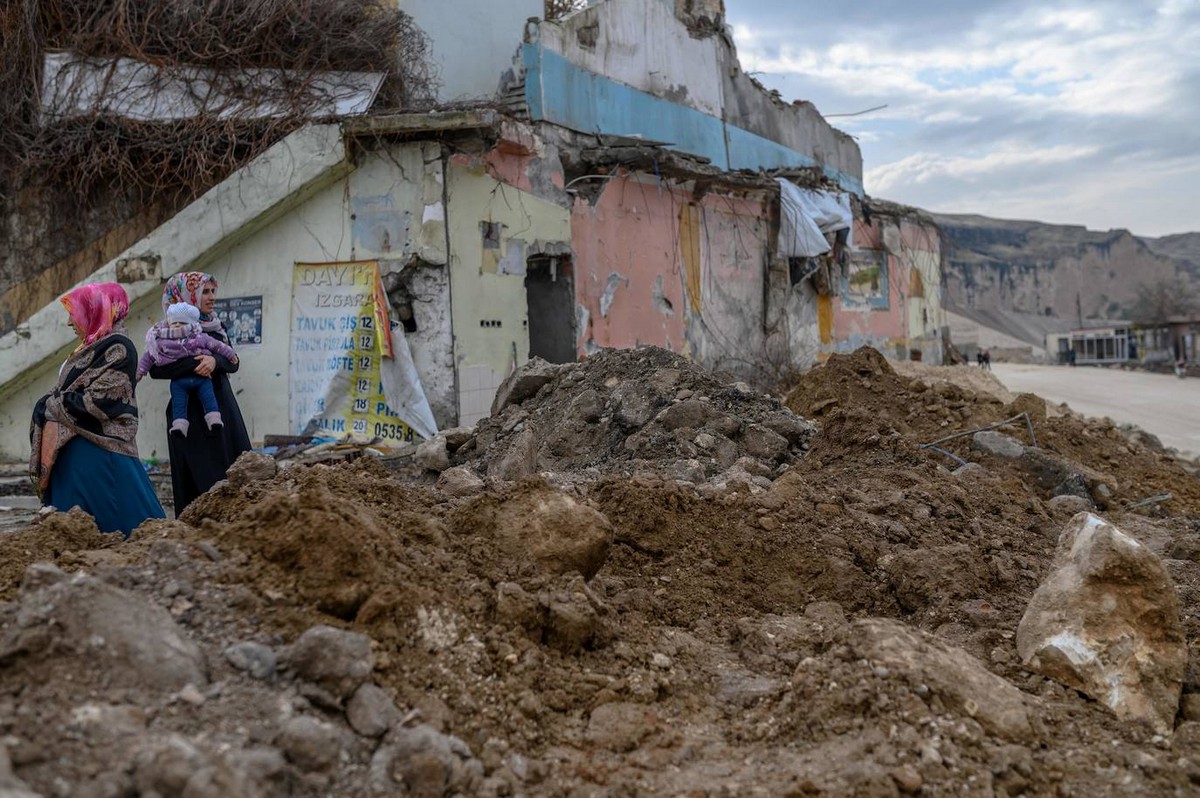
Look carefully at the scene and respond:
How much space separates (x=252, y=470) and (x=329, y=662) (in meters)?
2.12

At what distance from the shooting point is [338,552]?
263 cm

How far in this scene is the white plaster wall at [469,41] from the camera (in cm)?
1109

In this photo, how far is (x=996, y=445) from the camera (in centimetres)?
700

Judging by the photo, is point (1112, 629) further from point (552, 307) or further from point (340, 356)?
point (552, 307)

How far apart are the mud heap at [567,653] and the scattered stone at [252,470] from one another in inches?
0.8

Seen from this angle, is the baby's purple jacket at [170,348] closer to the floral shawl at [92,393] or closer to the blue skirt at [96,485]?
the floral shawl at [92,393]

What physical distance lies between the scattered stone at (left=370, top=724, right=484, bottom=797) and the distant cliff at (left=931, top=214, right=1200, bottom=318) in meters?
73.6

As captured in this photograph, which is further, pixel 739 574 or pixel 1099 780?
pixel 739 574

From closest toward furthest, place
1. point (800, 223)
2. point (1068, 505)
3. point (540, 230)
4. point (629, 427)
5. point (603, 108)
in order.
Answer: point (1068, 505), point (629, 427), point (540, 230), point (603, 108), point (800, 223)

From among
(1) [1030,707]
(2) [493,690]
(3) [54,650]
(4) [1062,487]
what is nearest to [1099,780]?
(1) [1030,707]

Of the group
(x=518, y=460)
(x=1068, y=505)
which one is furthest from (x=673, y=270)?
(x=1068, y=505)

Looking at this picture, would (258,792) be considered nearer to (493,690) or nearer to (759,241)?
(493,690)

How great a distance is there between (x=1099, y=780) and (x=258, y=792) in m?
1.85

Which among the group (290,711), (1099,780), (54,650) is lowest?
(1099,780)
